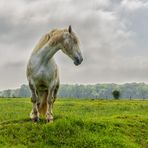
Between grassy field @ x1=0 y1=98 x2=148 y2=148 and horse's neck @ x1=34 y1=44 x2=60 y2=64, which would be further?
horse's neck @ x1=34 y1=44 x2=60 y2=64

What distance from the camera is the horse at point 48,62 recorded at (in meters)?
15.2

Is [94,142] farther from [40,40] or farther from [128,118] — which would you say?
[128,118]

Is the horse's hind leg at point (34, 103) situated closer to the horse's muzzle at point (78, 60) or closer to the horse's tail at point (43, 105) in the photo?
the horse's tail at point (43, 105)

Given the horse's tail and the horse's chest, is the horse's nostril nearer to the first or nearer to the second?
the horse's chest

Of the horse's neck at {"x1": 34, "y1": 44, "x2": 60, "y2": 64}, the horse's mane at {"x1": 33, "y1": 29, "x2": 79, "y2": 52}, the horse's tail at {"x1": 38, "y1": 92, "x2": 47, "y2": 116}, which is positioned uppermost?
the horse's mane at {"x1": 33, "y1": 29, "x2": 79, "y2": 52}

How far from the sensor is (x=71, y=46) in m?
15.2

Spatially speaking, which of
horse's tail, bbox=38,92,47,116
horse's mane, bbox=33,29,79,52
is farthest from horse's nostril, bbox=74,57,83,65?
horse's tail, bbox=38,92,47,116

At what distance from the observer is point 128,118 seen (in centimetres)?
2080

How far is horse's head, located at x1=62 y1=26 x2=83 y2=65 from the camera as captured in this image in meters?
15.0

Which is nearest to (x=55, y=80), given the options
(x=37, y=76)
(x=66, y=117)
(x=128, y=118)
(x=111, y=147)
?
(x=37, y=76)

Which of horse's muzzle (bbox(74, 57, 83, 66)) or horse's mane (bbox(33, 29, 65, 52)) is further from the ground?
horse's mane (bbox(33, 29, 65, 52))

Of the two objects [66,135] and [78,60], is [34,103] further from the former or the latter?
[78,60]

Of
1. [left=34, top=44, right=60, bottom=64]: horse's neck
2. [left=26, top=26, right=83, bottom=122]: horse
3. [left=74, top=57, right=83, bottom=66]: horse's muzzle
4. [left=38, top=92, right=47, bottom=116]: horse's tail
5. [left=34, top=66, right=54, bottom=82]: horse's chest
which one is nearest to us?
[left=74, top=57, right=83, bottom=66]: horse's muzzle

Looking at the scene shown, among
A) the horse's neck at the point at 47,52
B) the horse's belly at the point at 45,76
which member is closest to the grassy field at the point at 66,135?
the horse's belly at the point at 45,76
